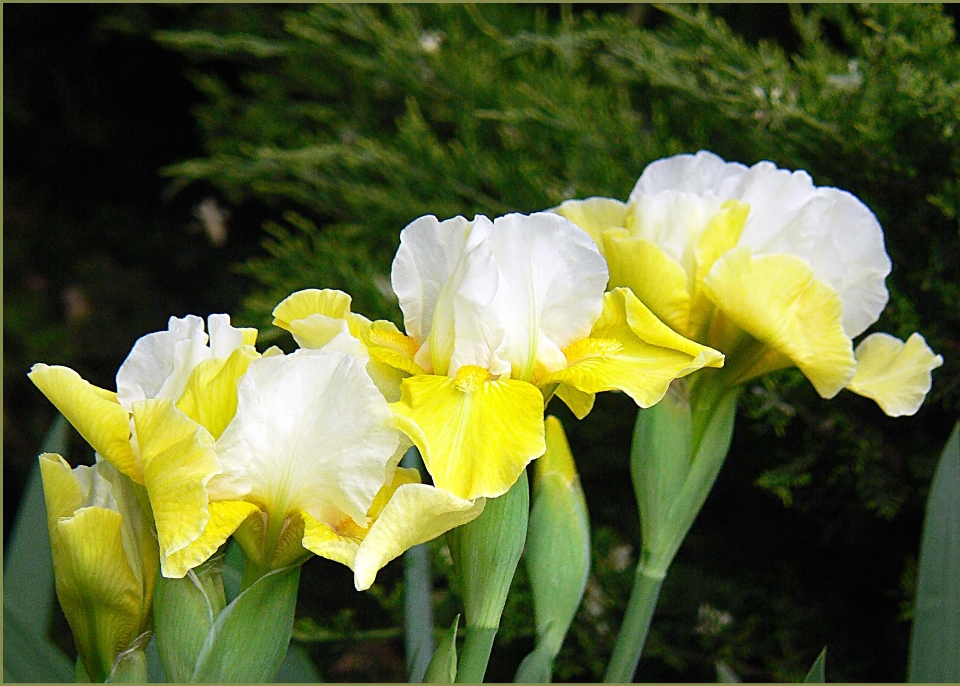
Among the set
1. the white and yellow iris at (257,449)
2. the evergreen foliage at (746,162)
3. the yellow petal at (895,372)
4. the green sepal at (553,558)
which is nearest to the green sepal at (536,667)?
the green sepal at (553,558)

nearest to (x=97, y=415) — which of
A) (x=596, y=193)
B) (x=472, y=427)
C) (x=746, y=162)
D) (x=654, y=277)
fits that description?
(x=472, y=427)

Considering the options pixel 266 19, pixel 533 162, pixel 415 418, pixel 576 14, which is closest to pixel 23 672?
pixel 415 418

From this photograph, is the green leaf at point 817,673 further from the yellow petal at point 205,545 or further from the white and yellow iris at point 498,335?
the yellow petal at point 205,545

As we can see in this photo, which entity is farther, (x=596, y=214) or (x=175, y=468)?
(x=596, y=214)

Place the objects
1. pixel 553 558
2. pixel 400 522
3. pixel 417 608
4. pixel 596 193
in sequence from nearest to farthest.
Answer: pixel 400 522 < pixel 553 558 < pixel 417 608 < pixel 596 193

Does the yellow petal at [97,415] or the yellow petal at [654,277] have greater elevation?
the yellow petal at [654,277]

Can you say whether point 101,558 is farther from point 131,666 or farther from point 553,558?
point 553,558
